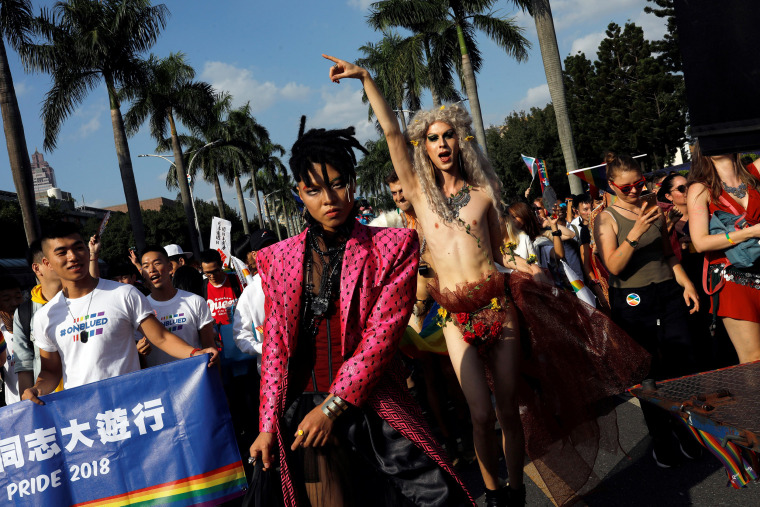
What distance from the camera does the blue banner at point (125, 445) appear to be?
433 cm

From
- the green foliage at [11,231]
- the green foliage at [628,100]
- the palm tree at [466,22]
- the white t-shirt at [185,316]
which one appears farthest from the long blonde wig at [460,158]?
the green foliage at [11,231]

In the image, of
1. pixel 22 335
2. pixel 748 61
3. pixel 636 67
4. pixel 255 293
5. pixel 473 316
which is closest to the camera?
pixel 748 61

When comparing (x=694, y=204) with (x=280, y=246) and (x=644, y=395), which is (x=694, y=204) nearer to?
(x=644, y=395)

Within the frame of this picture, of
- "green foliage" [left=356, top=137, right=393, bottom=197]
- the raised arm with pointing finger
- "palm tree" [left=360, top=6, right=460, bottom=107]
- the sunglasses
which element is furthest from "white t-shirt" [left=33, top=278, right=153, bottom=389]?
"green foliage" [left=356, top=137, right=393, bottom=197]

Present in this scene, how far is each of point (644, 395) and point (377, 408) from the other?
97cm

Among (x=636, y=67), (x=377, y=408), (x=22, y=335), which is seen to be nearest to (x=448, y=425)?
(x=377, y=408)

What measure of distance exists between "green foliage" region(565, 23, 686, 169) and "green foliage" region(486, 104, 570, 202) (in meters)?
5.16

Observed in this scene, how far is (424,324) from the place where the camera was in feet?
18.2

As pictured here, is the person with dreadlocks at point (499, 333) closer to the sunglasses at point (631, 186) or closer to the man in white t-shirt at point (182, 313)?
the sunglasses at point (631, 186)

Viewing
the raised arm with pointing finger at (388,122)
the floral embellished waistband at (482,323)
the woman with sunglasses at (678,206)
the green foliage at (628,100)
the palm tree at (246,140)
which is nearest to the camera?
the raised arm with pointing finger at (388,122)

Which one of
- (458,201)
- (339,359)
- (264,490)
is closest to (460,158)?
(458,201)

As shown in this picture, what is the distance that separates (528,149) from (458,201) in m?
55.1

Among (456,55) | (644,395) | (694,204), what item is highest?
(456,55)

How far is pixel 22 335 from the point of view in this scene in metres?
5.04
